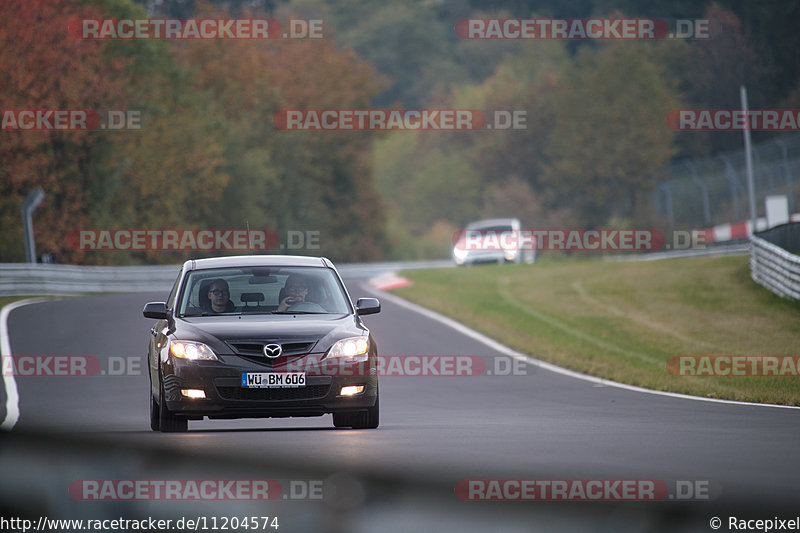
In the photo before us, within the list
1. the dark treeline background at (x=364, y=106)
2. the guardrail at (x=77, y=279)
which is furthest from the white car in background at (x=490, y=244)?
the guardrail at (x=77, y=279)

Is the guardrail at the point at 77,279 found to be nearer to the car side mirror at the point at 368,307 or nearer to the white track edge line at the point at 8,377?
the white track edge line at the point at 8,377

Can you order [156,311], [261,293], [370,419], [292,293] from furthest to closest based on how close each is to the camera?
[261,293] → [292,293] → [156,311] → [370,419]

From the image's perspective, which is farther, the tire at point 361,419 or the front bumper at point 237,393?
the tire at point 361,419

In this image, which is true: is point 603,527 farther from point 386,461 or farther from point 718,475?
point 386,461

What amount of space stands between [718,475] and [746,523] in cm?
256

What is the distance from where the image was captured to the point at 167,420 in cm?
1192

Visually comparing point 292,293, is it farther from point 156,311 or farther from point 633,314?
point 633,314

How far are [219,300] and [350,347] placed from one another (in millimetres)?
1525

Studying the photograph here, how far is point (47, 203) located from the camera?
54531 millimetres

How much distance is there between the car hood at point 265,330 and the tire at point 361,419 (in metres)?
0.72

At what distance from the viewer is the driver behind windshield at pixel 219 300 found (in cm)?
1266

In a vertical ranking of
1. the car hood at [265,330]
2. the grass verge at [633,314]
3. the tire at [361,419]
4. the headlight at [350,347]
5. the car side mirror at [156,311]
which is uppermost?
the car side mirror at [156,311]

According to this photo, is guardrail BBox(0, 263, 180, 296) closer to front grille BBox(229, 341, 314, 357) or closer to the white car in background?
the white car in background

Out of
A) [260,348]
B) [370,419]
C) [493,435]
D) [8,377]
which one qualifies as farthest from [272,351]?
[8,377]
